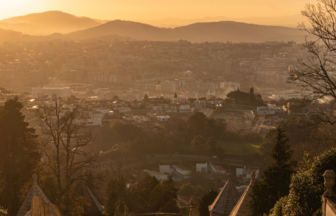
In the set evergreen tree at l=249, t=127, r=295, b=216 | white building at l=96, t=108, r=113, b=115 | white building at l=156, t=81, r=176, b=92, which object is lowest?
white building at l=156, t=81, r=176, b=92

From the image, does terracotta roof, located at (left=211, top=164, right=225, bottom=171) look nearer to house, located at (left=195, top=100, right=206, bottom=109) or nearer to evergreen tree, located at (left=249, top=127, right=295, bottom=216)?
evergreen tree, located at (left=249, top=127, right=295, bottom=216)

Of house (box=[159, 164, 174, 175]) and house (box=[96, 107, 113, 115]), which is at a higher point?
house (box=[96, 107, 113, 115])

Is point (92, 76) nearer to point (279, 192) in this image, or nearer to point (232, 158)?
point (232, 158)

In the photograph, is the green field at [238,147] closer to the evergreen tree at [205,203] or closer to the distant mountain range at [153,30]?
the evergreen tree at [205,203]

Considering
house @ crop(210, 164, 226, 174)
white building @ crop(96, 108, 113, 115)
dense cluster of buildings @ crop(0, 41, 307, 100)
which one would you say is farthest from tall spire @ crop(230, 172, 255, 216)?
dense cluster of buildings @ crop(0, 41, 307, 100)

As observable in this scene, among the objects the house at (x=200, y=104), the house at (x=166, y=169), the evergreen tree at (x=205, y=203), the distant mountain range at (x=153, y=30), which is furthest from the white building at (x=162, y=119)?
the distant mountain range at (x=153, y=30)

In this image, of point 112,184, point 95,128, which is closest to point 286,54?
point 95,128
